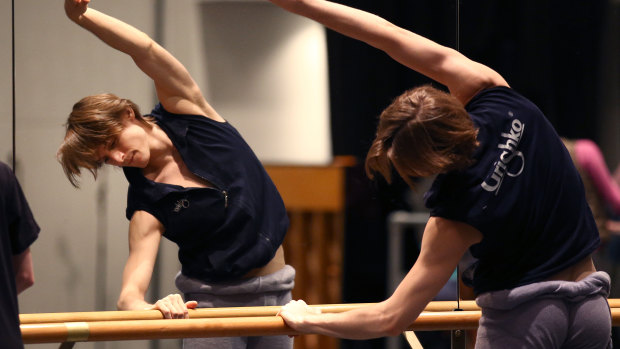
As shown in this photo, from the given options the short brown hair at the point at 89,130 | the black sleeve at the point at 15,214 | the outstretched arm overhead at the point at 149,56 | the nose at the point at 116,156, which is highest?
the outstretched arm overhead at the point at 149,56

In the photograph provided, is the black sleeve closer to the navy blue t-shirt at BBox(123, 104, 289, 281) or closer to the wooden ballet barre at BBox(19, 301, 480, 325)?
the wooden ballet barre at BBox(19, 301, 480, 325)

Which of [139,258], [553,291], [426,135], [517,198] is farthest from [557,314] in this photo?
[139,258]

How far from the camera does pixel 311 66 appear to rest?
2854mm

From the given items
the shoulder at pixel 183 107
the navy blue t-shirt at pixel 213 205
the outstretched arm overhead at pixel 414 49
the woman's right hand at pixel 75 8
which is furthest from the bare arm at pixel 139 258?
the outstretched arm overhead at pixel 414 49

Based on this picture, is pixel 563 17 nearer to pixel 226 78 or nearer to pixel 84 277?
pixel 226 78

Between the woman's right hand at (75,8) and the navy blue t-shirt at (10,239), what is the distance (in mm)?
656

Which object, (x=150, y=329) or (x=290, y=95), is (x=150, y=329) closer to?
(x=150, y=329)

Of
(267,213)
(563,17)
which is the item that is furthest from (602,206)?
(267,213)

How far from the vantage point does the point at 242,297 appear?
2.38m

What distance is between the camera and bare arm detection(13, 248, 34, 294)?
1831 mm

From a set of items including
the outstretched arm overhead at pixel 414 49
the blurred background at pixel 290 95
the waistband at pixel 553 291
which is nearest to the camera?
the waistband at pixel 553 291

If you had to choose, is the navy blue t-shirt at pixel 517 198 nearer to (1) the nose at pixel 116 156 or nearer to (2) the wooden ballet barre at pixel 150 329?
(2) the wooden ballet barre at pixel 150 329

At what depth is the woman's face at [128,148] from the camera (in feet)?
7.34

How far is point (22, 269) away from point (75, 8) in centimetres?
72
